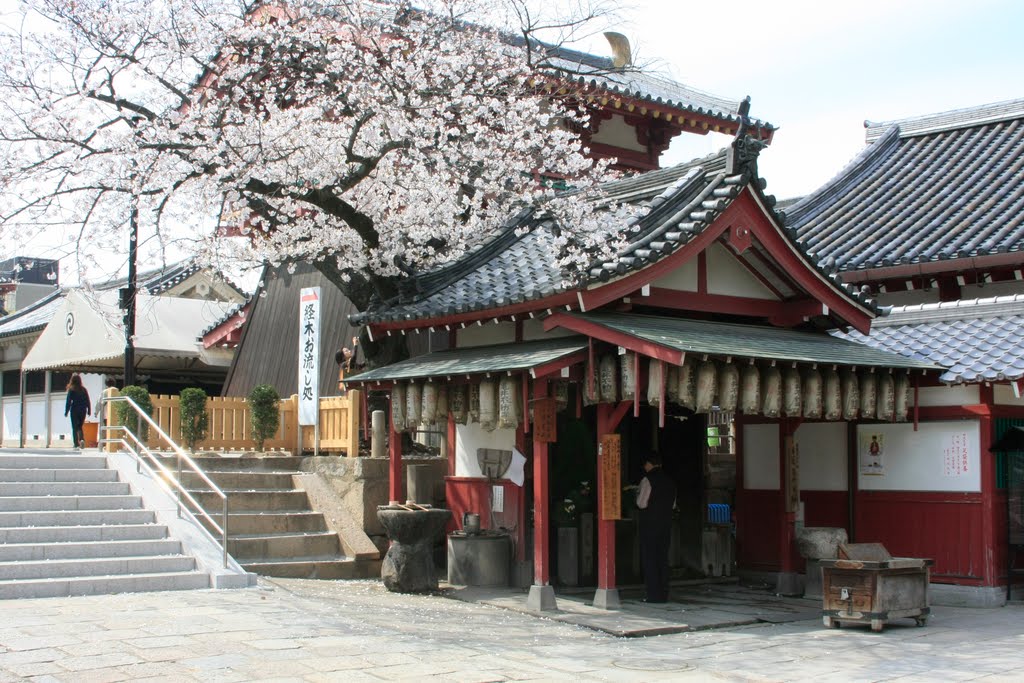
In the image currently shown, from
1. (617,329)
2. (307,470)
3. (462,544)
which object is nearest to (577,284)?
(617,329)

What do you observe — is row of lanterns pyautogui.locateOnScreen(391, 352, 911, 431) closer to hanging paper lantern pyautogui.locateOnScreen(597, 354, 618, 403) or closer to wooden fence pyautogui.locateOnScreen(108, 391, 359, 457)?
hanging paper lantern pyautogui.locateOnScreen(597, 354, 618, 403)

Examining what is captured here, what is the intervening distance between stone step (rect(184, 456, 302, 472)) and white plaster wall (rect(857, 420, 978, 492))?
915cm

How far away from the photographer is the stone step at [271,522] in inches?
625

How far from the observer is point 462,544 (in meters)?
15.5

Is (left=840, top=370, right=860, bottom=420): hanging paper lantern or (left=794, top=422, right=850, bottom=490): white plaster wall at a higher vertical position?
(left=840, top=370, right=860, bottom=420): hanging paper lantern

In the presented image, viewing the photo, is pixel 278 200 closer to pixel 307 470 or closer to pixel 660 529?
pixel 307 470

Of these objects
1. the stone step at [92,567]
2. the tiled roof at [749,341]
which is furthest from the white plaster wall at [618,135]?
the stone step at [92,567]

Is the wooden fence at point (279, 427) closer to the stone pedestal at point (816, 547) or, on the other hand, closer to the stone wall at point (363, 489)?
the stone wall at point (363, 489)

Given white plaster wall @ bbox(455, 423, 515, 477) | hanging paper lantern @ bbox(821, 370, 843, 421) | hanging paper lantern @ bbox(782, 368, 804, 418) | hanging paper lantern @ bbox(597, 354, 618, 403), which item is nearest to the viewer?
hanging paper lantern @ bbox(597, 354, 618, 403)

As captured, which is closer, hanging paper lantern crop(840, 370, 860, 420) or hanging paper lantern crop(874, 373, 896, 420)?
hanging paper lantern crop(840, 370, 860, 420)

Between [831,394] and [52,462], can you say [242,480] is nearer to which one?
[52,462]

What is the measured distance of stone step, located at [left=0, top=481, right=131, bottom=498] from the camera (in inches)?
590

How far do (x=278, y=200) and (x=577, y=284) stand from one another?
17.3 ft

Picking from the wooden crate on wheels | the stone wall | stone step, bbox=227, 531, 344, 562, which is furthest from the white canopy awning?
the wooden crate on wheels
